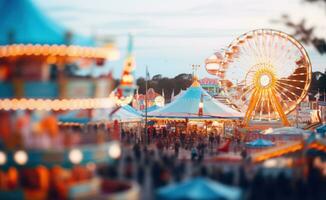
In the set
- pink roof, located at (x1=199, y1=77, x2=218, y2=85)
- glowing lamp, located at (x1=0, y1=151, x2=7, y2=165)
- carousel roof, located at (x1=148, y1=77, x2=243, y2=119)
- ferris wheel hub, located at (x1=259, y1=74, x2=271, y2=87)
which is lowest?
glowing lamp, located at (x1=0, y1=151, x2=7, y2=165)

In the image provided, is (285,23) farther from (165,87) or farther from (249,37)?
(165,87)

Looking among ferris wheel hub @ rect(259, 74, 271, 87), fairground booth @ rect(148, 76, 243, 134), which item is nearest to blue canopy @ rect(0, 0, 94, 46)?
fairground booth @ rect(148, 76, 243, 134)

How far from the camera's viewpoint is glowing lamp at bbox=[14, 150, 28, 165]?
18125mm

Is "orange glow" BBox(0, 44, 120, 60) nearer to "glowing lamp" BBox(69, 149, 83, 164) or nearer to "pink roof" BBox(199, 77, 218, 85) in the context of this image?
"glowing lamp" BBox(69, 149, 83, 164)

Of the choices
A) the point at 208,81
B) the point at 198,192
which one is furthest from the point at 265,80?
the point at 208,81

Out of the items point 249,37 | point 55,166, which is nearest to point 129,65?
point 55,166

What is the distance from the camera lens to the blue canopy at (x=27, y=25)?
19797 millimetres

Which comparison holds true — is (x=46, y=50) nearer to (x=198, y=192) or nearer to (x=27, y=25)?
(x=27, y=25)

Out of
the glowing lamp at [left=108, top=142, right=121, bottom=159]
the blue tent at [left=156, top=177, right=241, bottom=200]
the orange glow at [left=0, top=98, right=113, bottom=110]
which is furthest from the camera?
the glowing lamp at [left=108, top=142, right=121, bottom=159]

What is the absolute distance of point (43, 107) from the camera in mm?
19453

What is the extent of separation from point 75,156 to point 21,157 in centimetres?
145

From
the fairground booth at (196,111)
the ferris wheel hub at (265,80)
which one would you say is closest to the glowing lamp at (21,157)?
the fairground booth at (196,111)

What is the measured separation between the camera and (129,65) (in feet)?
89.8

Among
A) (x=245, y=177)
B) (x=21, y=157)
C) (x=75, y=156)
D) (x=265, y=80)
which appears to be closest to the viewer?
(x=21, y=157)
